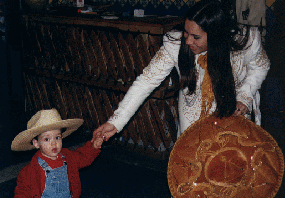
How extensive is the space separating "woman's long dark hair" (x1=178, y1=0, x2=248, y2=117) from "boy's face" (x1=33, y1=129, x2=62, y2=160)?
96 cm

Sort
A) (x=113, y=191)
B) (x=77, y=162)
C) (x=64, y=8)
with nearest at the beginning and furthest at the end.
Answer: (x=77, y=162)
(x=113, y=191)
(x=64, y=8)

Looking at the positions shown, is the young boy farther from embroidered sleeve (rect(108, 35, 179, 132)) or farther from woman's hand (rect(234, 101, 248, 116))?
woman's hand (rect(234, 101, 248, 116))

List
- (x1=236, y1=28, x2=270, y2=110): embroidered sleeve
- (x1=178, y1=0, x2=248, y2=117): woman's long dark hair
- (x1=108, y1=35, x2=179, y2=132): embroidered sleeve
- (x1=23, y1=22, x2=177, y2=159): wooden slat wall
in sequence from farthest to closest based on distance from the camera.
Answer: (x1=23, y1=22, x2=177, y2=159): wooden slat wall, (x1=108, y1=35, x2=179, y2=132): embroidered sleeve, (x1=236, y1=28, x2=270, y2=110): embroidered sleeve, (x1=178, y1=0, x2=248, y2=117): woman's long dark hair

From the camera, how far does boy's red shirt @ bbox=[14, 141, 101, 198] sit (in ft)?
7.07

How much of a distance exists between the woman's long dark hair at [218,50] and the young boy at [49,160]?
81 cm

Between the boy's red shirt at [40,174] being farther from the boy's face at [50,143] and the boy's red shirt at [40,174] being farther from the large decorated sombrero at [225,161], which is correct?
the large decorated sombrero at [225,161]

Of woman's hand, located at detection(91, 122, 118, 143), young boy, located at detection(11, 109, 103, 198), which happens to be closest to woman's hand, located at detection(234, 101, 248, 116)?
woman's hand, located at detection(91, 122, 118, 143)

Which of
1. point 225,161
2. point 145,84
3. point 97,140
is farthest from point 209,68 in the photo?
point 97,140

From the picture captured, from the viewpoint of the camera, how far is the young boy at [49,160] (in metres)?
2.20

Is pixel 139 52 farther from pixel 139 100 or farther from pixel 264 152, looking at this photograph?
pixel 264 152

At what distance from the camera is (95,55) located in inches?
156

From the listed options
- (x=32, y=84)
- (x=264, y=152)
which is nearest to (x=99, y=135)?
(x=264, y=152)

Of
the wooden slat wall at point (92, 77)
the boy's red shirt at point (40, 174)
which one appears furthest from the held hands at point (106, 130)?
the wooden slat wall at point (92, 77)

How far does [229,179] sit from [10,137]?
112 inches
